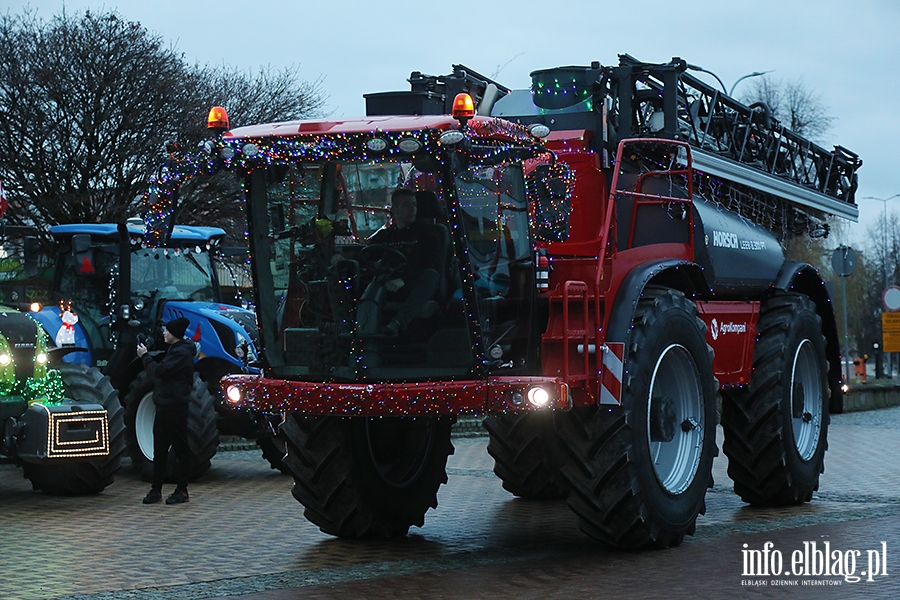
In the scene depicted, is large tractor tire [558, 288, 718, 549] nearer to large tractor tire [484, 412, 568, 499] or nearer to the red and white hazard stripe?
the red and white hazard stripe

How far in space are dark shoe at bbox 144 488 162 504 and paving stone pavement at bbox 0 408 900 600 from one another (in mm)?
214

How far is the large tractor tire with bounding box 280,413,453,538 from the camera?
423 inches

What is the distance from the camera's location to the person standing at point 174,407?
46.0 feet

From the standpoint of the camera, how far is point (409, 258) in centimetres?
980

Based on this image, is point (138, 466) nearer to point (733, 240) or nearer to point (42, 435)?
point (42, 435)

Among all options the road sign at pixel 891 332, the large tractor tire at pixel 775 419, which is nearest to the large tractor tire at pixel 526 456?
the large tractor tire at pixel 775 419

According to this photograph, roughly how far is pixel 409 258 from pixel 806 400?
551 centimetres

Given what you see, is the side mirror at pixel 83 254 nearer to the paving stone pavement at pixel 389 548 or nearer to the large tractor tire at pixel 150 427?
the large tractor tire at pixel 150 427

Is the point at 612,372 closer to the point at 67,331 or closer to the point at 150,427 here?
the point at 150,427

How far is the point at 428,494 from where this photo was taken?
451 inches

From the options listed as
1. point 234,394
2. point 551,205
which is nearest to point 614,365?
point 551,205

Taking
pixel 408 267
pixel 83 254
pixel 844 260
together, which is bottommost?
pixel 408 267

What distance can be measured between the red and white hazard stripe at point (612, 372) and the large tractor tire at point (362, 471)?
1574 mm
